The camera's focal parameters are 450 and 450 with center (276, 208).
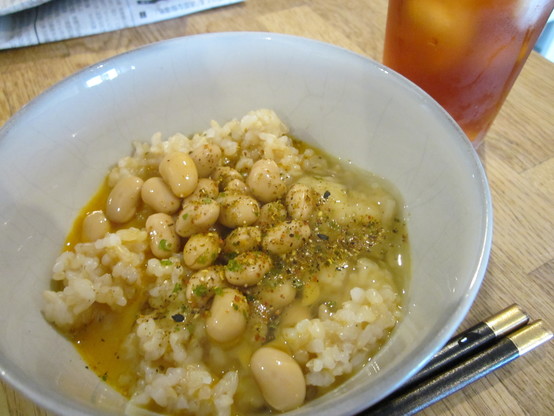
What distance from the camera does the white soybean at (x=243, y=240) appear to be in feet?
3.58

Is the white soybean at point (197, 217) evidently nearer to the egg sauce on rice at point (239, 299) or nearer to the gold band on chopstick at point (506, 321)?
the egg sauce on rice at point (239, 299)

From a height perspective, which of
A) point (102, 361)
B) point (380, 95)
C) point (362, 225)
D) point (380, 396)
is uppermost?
point (380, 95)

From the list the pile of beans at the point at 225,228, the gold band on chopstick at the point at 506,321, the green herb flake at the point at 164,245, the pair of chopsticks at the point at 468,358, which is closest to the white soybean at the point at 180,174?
the pile of beans at the point at 225,228

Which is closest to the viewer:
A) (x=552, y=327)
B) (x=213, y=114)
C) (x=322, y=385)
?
(x=322, y=385)

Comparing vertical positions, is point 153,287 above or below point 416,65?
below

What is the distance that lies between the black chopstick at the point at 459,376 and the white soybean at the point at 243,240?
45 centimetres

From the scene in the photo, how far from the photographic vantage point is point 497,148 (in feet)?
4.79

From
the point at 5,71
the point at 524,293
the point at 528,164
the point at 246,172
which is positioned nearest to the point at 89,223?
the point at 246,172

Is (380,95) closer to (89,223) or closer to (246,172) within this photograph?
(246,172)

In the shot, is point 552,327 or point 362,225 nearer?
point 552,327

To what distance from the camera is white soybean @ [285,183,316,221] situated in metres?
1.16

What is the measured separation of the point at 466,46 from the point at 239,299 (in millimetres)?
864

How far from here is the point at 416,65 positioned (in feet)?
4.25

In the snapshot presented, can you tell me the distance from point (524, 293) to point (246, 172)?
0.80m
